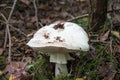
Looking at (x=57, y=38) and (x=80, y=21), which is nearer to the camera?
(x=57, y=38)

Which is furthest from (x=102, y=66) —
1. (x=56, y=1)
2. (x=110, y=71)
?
(x=56, y=1)

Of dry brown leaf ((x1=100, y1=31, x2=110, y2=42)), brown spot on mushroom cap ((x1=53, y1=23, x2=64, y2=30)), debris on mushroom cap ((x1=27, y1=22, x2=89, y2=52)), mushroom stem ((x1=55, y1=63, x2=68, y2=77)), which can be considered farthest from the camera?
dry brown leaf ((x1=100, y1=31, x2=110, y2=42))

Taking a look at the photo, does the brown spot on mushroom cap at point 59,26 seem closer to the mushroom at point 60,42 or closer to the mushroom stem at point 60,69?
the mushroom at point 60,42

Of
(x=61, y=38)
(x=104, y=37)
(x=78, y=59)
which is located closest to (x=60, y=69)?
(x=78, y=59)

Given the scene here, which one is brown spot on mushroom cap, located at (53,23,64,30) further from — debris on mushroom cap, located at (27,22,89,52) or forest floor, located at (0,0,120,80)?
forest floor, located at (0,0,120,80)

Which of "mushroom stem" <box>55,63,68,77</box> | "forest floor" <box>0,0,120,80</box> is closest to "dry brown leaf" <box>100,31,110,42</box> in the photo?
"forest floor" <box>0,0,120,80</box>

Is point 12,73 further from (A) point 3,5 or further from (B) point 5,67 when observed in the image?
(A) point 3,5

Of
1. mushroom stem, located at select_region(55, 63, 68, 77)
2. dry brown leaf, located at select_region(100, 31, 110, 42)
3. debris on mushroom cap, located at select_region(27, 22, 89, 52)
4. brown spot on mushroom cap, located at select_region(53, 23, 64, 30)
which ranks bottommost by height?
mushroom stem, located at select_region(55, 63, 68, 77)
